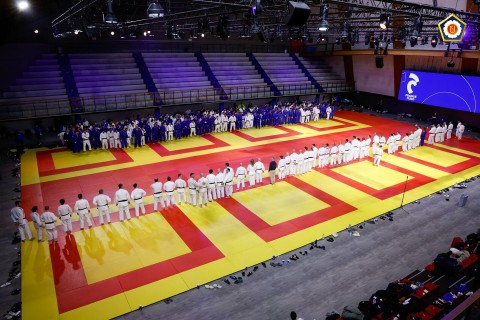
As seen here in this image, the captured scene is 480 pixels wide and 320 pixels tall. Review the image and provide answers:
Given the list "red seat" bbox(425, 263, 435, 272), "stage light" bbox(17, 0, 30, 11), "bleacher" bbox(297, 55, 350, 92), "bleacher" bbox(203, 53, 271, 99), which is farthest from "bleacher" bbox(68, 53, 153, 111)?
"red seat" bbox(425, 263, 435, 272)

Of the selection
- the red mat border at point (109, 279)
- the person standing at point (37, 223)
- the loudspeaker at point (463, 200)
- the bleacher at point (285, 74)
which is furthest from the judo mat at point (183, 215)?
the bleacher at point (285, 74)

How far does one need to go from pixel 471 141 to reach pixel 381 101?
1015 centimetres

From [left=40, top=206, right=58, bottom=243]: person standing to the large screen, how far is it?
2645cm

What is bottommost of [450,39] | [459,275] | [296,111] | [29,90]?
[459,275]

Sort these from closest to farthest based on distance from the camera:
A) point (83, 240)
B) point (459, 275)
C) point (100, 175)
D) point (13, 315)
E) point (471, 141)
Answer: point (13, 315), point (459, 275), point (83, 240), point (100, 175), point (471, 141)

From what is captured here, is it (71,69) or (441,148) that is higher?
(71,69)

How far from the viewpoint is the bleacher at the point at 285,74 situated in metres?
31.0

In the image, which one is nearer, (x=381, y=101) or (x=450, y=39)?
(x=450, y=39)

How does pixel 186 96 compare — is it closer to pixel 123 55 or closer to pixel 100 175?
pixel 123 55

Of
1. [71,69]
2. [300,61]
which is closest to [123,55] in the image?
[71,69]

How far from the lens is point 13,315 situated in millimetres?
7301

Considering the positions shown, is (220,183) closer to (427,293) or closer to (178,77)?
(427,293)

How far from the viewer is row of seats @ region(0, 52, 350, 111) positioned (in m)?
22.1

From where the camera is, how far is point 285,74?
A: 108 feet
